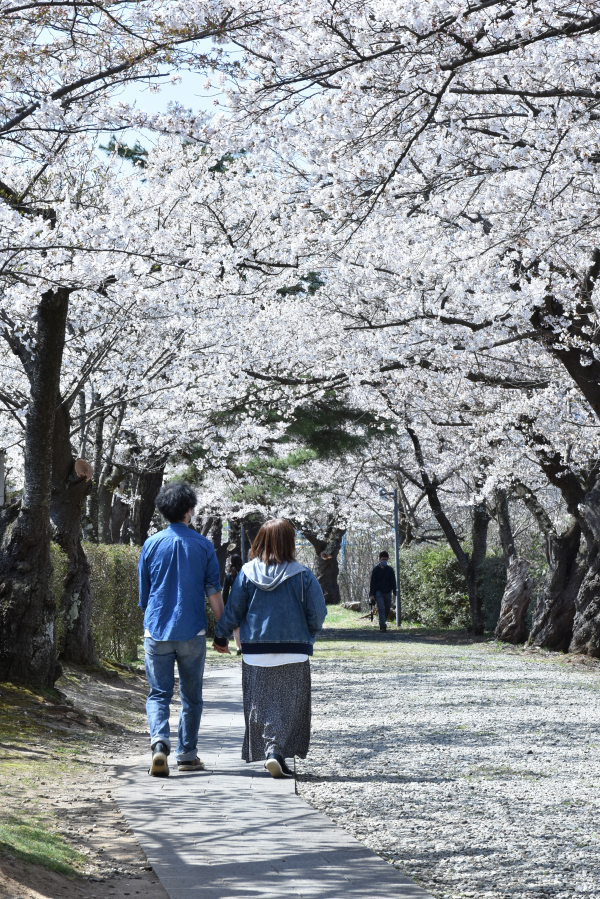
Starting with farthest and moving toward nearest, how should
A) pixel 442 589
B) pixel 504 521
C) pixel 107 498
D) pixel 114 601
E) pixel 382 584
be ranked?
1. pixel 442 589
2. pixel 382 584
3. pixel 504 521
4. pixel 107 498
5. pixel 114 601

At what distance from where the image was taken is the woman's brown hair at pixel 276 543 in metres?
5.93

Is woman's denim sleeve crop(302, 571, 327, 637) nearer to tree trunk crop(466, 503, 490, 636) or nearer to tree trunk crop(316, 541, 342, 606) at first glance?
tree trunk crop(466, 503, 490, 636)

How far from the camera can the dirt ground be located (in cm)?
363

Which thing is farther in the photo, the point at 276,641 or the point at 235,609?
the point at 235,609

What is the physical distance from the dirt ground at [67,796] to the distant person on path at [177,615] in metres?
0.49

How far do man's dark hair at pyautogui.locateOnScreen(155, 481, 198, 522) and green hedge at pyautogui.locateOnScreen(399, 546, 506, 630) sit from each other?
53.3 ft

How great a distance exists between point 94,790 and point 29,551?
317 centimetres

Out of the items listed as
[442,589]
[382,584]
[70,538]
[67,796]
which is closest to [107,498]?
[382,584]

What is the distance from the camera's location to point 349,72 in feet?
22.0

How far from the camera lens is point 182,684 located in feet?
19.7

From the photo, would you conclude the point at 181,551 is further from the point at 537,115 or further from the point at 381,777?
the point at 537,115

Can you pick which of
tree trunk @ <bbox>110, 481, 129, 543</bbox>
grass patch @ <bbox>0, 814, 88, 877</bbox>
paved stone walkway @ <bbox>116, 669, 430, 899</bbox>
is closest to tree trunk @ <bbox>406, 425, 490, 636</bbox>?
tree trunk @ <bbox>110, 481, 129, 543</bbox>

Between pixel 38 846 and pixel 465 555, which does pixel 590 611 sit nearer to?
pixel 465 555

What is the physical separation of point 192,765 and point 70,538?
4.71 metres
